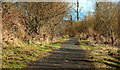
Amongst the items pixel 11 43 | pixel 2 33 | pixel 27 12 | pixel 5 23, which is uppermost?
pixel 27 12

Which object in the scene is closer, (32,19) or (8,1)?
(8,1)

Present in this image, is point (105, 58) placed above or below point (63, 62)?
below

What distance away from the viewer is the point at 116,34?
864 inches

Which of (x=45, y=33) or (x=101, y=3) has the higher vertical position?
(x=101, y=3)

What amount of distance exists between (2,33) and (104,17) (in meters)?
13.9

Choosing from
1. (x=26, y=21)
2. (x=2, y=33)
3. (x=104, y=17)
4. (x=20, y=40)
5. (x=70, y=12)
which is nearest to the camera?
(x=2, y=33)

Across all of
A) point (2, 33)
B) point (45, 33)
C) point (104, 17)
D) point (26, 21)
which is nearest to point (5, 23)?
point (2, 33)

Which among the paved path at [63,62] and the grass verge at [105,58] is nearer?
the paved path at [63,62]

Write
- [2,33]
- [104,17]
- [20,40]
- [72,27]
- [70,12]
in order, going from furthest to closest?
[72,27]
[70,12]
[104,17]
[20,40]
[2,33]

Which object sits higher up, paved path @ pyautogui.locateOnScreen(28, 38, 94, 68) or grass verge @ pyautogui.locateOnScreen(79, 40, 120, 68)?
paved path @ pyautogui.locateOnScreen(28, 38, 94, 68)

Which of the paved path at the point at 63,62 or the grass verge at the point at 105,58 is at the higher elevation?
the paved path at the point at 63,62

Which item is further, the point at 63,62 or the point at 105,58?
the point at 105,58

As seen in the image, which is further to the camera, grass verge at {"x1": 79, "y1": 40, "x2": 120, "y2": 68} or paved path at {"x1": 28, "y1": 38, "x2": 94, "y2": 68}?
grass verge at {"x1": 79, "y1": 40, "x2": 120, "y2": 68}

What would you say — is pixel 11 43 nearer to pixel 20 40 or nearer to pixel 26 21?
pixel 20 40
